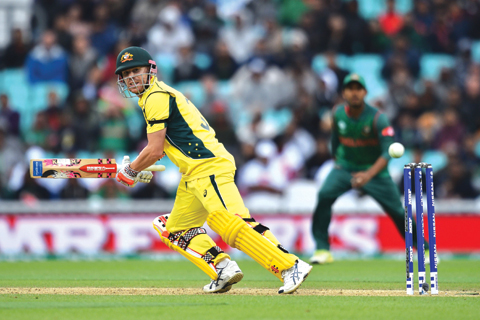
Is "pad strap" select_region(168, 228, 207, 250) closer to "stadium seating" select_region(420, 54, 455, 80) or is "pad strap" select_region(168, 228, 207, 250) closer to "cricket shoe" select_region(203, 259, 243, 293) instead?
"cricket shoe" select_region(203, 259, 243, 293)

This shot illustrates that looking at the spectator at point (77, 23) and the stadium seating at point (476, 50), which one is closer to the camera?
the spectator at point (77, 23)

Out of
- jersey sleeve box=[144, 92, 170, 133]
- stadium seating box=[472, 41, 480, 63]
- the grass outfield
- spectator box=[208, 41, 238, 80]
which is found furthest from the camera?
stadium seating box=[472, 41, 480, 63]

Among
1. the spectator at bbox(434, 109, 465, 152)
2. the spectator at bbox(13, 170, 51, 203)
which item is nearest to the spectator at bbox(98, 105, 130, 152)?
the spectator at bbox(13, 170, 51, 203)

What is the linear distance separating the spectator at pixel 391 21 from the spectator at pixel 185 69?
3.79 metres

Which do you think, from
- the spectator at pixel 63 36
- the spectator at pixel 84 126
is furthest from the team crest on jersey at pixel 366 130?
the spectator at pixel 63 36

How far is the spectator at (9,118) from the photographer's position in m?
12.5

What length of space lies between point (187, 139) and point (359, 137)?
9.61ft

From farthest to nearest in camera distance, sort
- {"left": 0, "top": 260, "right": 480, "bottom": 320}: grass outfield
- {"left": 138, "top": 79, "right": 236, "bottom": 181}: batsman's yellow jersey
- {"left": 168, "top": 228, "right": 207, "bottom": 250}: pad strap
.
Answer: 1. {"left": 168, "top": 228, "right": 207, "bottom": 250}: pad strap
2. {"left": 138, "top": 79, "right": 236, "bottom": 181}: batsman's yellow jersey
3. {"left": 0, "top": 260, "right": 480, "bottom": 320}: grass outfield

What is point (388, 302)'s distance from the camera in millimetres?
5215

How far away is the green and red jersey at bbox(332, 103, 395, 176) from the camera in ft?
25.9

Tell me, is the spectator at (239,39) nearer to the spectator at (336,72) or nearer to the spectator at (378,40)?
the spectator at (336,72)

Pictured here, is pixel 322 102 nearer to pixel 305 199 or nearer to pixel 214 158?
pixel 305 199

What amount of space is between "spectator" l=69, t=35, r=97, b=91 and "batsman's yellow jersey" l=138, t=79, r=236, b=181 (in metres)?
7.78

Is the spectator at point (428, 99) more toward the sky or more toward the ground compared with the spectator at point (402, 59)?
more toward the ground
